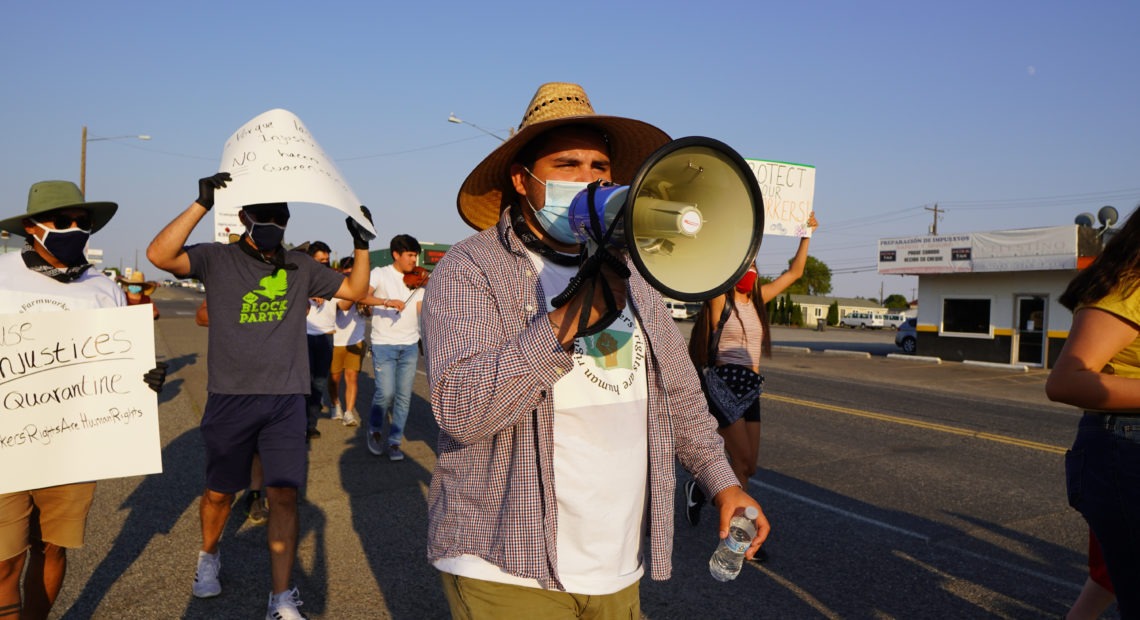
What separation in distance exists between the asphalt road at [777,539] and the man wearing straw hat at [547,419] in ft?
6.95

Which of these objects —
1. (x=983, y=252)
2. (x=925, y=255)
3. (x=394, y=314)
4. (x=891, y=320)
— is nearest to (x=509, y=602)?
(x=394, y=314)

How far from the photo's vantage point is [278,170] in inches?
122

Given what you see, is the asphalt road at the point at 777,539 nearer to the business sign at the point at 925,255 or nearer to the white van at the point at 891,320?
the business sign at the point at 925,255

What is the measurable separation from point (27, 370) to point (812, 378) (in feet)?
50.1

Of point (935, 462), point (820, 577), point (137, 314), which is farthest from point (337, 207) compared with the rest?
point (935, 462)

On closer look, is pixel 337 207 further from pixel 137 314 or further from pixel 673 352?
pixel 673 352

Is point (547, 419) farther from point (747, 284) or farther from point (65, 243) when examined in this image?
point (747, 284)

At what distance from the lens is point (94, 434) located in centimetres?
328

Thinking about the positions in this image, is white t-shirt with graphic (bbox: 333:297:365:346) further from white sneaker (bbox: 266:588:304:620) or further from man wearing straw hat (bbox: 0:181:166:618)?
white sneaker (bbox: 266:588:304:620)

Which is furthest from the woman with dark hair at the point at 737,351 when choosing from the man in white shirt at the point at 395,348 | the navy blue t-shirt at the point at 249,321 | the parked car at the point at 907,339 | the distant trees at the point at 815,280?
the distant trees at the point at 815,280

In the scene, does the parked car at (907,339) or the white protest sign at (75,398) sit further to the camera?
the parked car at (907,339)

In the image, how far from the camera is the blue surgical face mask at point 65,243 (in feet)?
11.1

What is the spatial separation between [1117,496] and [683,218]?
1.78m

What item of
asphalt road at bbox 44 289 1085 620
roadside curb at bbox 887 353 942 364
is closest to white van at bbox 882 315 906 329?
roadside curb at bbox 887 353 942 364
